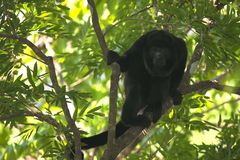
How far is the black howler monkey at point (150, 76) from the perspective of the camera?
4.16 meters

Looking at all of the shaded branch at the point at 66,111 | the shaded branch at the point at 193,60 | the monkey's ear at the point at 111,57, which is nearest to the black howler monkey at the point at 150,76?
the shaded branch at the point at 193,60

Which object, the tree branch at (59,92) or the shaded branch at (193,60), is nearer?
the tree branch at (59,92)

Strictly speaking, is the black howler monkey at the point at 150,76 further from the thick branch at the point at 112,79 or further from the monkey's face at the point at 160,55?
the thick branch at the point at 112,79

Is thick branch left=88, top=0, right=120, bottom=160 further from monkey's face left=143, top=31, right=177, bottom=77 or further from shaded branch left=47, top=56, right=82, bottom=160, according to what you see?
monkey's face left=143, top=31, right=177, bottom=77

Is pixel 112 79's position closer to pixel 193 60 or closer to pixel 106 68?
pixel 193 60

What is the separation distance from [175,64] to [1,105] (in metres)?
1.67

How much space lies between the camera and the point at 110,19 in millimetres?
6449

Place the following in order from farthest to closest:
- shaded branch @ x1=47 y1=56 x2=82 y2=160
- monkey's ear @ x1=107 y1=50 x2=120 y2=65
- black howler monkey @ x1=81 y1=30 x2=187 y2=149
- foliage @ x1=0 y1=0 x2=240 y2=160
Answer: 1. black howler monkey @ x1=81 y1=30 x2=187 y2=149
2. monkey's ear @ x1=107 y1=50 x2=120 y2=65
3. foliage @ x1=0 y1=0 x2=240 y2=160
4. shaded branch @ x1=47 y1=56 x2=82 y2=160

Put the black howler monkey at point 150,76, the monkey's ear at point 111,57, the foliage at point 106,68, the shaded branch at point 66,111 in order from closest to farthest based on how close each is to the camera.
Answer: the shaded branch at point 66,111
the foliage at point 106,68
the monkey's ear at point 111,57
the black howler monkey at point 150,76

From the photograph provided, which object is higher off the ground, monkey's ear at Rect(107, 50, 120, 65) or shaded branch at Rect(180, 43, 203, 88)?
monkey's ear at Rect(107, 50, 120, 65)

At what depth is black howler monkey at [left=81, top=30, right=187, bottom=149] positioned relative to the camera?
4.16 m

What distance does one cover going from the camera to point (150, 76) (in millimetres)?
4453

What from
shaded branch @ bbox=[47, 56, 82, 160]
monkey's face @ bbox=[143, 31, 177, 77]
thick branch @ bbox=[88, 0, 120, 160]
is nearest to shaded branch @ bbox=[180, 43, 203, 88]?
monkey's face @ bbox=[143, 31, 177, 77]

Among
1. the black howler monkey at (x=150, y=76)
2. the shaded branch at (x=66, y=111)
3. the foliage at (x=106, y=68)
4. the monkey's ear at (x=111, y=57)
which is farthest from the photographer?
the black howler monkey at (x=150, y=76)
